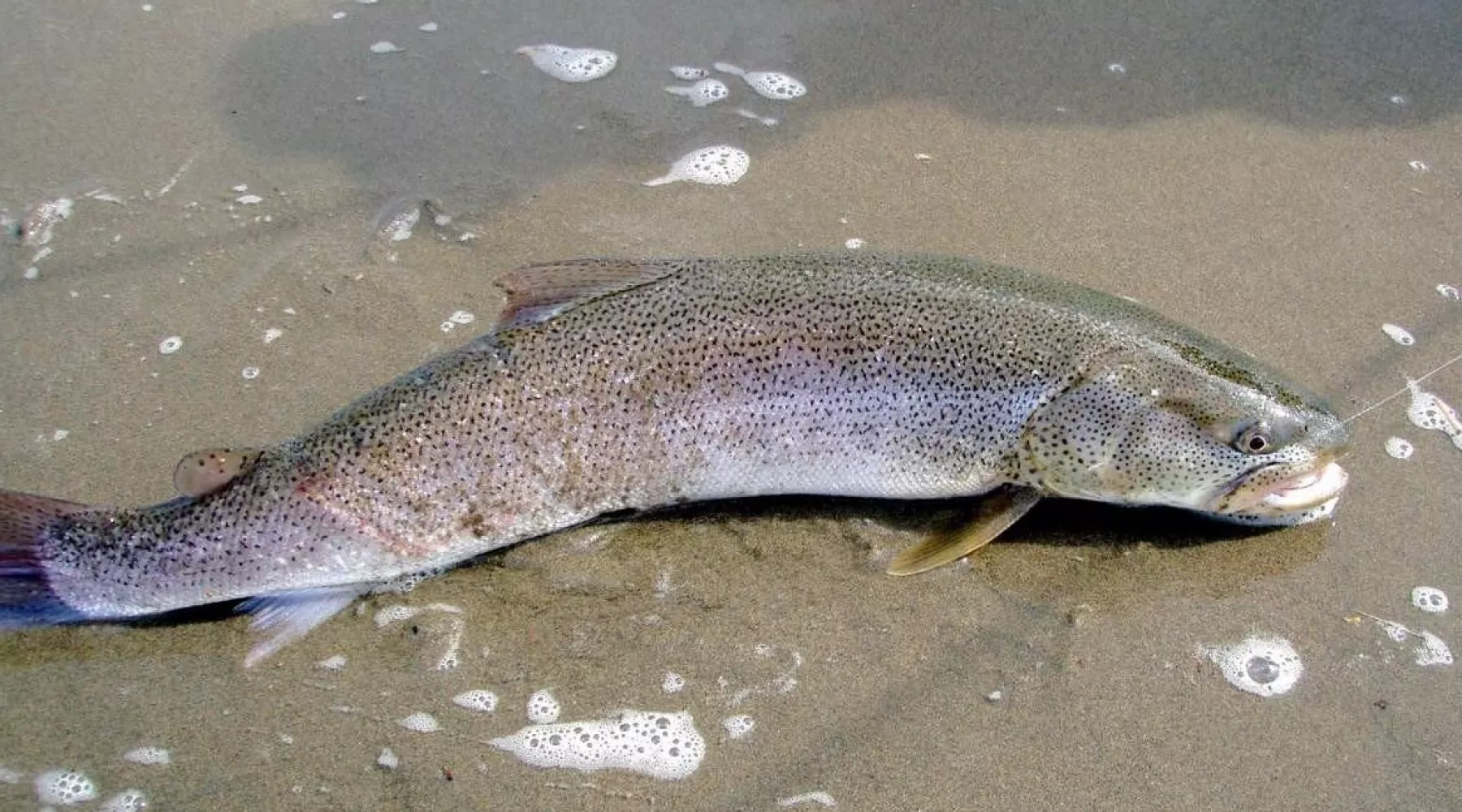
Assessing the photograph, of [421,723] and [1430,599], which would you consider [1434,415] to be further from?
[421,723]

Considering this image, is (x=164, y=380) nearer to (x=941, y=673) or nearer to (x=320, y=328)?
(x=320, y=328)

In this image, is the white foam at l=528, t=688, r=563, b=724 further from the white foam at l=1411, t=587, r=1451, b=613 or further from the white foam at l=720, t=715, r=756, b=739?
the white foam at l=1411, t=587, r=1451, b=613

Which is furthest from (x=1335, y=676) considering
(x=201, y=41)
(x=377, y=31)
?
(x=201, y=41)

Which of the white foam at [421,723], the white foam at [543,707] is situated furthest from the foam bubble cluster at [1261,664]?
the white foam at [421,723]

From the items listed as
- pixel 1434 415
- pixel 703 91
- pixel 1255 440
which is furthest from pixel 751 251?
pixel 1434 415

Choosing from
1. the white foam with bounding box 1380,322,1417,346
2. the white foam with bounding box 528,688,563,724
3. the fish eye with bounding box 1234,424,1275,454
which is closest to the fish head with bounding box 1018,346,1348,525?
the fish eye with bounding box 1234,424,1275,454

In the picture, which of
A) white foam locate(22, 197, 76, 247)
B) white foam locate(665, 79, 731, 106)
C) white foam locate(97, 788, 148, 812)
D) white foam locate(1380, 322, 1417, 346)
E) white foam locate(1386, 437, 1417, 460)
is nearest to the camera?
white foam locate(97, 788, 148, 812)

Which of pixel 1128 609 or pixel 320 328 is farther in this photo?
pixel 320 328
